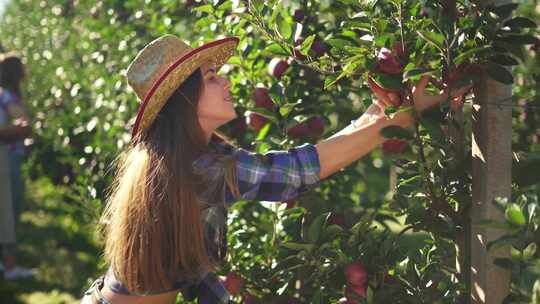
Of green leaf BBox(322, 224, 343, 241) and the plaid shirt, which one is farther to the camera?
green leaf BBox(322, 224, 343, 241)

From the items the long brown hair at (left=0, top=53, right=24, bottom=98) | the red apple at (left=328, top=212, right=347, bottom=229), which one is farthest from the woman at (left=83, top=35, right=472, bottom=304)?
the long brown hair at (left=0, top=53, right=24, bottom=98)

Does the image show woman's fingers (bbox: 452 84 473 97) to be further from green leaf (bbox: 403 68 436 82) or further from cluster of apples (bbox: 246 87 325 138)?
cluster of apples (bbox: 246 87 325 138)

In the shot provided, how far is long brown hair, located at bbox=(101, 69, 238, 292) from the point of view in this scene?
6.38 feet

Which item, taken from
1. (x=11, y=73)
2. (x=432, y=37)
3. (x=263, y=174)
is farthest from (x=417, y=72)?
(x=11, y=73)

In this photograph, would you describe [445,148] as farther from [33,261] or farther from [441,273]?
[33,261]

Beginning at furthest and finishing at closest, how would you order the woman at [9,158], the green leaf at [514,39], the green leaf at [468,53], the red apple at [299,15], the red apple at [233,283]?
the woman at [9,158] → the red apple at [299,15] → the red apple at [233,283] → the green leaf at [514,39] → the green leaf at [468,53]

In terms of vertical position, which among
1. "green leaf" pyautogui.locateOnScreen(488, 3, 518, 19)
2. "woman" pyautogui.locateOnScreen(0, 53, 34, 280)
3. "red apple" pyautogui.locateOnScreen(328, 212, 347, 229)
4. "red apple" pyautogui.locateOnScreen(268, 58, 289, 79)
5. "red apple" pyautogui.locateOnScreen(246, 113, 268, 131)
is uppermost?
"green leaf" pyautogui.locateOnScreen(488, 3, 518, 19)

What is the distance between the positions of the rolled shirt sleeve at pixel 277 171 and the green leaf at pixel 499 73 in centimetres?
45

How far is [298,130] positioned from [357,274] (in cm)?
66

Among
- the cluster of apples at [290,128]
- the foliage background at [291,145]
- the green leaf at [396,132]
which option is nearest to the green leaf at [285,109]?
the foliage background at [291,145]

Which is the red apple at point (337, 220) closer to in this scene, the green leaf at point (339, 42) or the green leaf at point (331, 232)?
the green leaf at point (331, 232)

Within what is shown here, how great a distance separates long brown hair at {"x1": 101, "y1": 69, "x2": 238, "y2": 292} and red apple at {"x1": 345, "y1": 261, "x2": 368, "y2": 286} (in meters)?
0.32

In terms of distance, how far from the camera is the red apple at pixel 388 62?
5.86 ft

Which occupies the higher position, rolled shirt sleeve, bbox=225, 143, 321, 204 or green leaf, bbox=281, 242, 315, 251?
rolled shirt sleeve, bbox=225, 143, 321, 204
